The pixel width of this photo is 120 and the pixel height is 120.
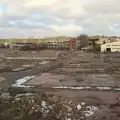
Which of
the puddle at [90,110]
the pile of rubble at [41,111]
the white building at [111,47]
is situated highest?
the pile of rubble at [41,111]

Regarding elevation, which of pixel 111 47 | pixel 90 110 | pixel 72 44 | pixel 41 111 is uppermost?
pixel 41 111

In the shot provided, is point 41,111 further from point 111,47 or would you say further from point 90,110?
point 111,47

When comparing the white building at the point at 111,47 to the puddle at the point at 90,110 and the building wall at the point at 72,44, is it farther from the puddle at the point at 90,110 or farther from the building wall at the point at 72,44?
the puddle at the point at 90,110

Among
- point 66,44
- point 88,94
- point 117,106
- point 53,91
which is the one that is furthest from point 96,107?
point 66,44

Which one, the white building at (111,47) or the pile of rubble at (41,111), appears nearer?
the pile of rubble at (41,111)

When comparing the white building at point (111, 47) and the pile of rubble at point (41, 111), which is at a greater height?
the pile of rubble at point (41, 111)

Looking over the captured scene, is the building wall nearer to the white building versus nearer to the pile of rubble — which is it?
the white building

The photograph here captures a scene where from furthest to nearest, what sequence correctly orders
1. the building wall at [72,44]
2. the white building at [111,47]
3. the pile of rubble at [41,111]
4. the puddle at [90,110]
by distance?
the building wall at [72,44] < the white building at [111,47] < the puddle at [90,110] < the pile of rubble at [41,111]

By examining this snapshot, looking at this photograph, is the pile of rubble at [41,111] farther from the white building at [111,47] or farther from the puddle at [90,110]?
the white building at [111,47]

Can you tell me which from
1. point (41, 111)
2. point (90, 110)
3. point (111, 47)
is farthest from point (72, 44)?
point (41, 111)

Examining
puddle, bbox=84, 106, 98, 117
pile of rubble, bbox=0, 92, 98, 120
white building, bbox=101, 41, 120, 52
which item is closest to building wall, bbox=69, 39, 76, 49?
white building, bbox=101, 41, 120, 52

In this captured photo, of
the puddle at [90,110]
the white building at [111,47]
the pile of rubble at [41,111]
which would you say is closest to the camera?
the pile of rubble at [41,111]

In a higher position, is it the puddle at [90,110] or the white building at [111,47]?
the puddle at [90,110]

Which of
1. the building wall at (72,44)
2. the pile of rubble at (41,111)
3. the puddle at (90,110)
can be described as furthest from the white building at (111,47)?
the pile of rubble at (41,111)
